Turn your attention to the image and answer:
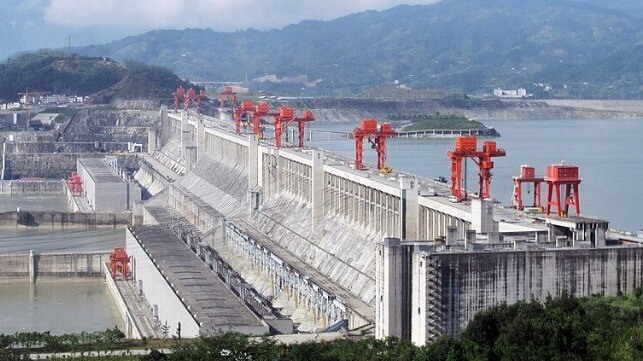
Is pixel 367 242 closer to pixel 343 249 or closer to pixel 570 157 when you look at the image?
pixel 343 249

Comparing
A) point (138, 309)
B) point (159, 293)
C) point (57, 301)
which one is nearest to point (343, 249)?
point (159, 293)

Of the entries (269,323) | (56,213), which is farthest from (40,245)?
(269,323)

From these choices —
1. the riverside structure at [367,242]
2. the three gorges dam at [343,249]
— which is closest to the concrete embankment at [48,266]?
the three gorges dam at [343,249]

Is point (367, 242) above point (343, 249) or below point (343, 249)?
above

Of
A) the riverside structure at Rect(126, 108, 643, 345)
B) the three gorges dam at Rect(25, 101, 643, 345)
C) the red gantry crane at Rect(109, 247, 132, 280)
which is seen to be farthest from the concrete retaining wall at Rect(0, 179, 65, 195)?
the red gantry crane at Rect(109, 247, 132, 280)

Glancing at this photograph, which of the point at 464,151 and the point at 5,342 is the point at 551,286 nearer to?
the point at 464,151

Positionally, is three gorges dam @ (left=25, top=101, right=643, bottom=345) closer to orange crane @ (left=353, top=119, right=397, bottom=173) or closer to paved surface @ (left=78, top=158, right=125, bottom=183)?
orange crane @ (left=353, top=119, right=397, bottom=173)

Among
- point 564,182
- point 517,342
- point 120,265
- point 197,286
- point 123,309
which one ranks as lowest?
point 123,309

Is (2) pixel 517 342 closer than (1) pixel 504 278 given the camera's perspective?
Yes
